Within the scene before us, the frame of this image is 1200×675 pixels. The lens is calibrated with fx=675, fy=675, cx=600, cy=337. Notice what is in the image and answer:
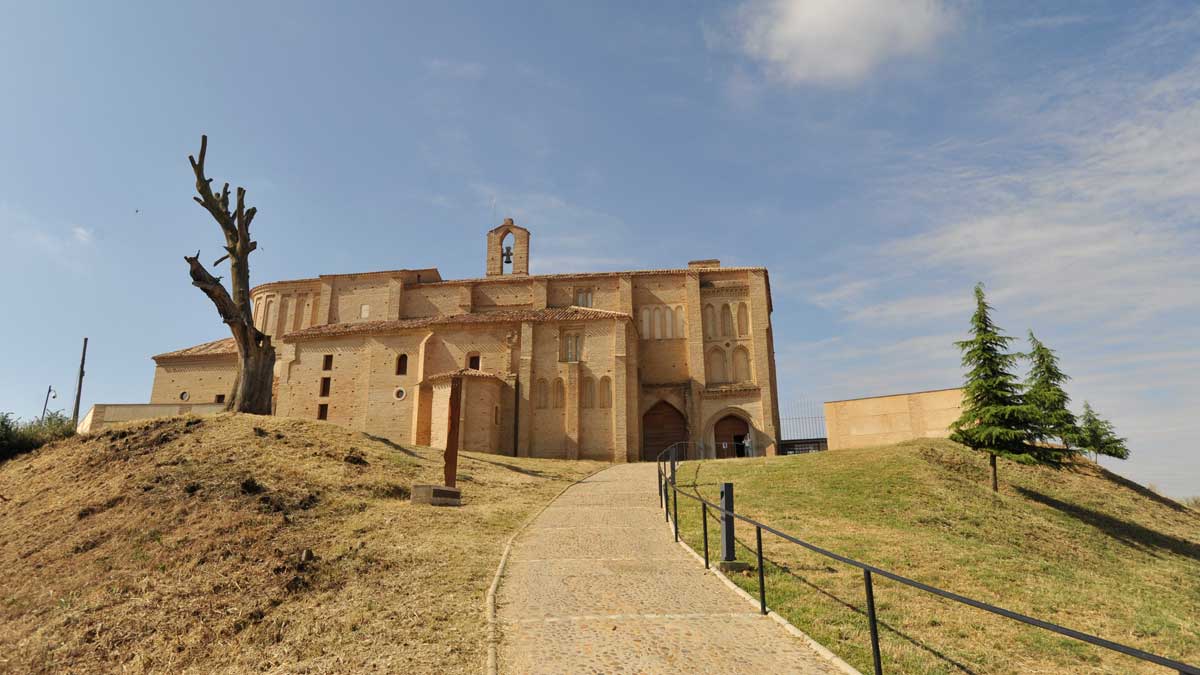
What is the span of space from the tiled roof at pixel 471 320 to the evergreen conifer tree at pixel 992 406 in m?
17.6

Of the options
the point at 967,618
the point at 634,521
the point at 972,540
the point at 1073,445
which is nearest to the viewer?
the point at 967,618

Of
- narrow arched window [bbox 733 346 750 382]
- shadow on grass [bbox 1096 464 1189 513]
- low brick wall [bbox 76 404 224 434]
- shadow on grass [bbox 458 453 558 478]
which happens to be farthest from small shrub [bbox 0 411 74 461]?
shadow on grass [bbox 1096 464 1189 513]

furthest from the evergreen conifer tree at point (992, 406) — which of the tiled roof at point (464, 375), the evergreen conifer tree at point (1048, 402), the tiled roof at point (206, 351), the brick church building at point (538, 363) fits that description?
the tiled roof at point (206, 351)

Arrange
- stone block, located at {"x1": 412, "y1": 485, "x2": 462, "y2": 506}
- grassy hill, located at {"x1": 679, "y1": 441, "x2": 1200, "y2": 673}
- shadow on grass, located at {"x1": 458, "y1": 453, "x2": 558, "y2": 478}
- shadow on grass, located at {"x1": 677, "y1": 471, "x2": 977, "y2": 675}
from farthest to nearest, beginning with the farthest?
shadow on grass, located at {"x1": 458, "y1": 453, "x2": 558, "y2": 478}
stone block, located at {"x1": 412, "y1": 485, "x2": 462, "y2": 506}
grassy hill, located at {"x1": 679, "y1": 441, "x2": 1200, "y2": 673}
shadow on grass, located at {"x1": 677, "y1": 471, "x2": 977, "y2": 675}

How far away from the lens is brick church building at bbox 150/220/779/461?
117 feet

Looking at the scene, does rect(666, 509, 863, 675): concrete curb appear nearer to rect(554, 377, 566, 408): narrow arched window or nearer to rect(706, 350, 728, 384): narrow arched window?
rect(554, 377, 566, 408): narrow arched window

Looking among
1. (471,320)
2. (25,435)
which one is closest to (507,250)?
(471,320)

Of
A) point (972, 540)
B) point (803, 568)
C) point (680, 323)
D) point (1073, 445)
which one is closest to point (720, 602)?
point (803, 568)

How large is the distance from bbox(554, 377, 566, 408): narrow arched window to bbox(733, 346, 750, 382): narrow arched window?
10.6 m

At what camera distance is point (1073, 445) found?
30.0 meters

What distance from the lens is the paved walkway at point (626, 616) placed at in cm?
606

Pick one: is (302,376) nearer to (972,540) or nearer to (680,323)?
(680,323)

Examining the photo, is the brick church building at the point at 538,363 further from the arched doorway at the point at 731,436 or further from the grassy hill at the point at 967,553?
the grassy hill at the point at 967,553

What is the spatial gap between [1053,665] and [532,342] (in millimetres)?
30945
